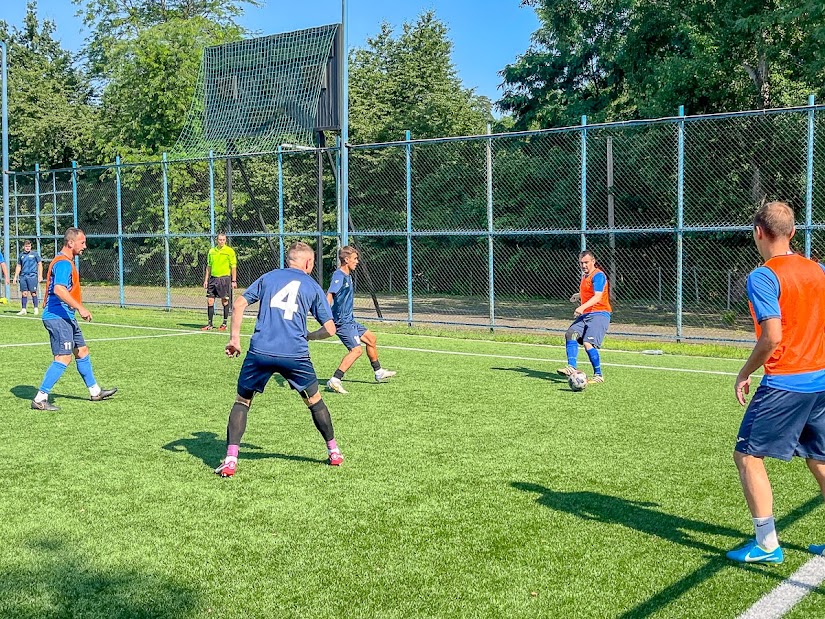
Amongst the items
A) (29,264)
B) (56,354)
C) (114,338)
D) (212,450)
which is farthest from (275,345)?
(29,264)

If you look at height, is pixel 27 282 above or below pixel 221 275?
below

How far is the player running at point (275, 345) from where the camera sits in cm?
646

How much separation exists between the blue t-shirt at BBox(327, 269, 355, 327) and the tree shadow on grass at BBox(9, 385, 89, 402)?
3.05 meters

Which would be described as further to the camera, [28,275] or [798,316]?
[28,275]

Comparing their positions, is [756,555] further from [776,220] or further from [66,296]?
[66,296]

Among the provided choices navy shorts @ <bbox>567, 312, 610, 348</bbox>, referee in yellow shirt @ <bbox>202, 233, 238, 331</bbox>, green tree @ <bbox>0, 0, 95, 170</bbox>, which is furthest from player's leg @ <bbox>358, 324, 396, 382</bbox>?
green tree @ <bbox>0, 0, 95, 170</bbox>

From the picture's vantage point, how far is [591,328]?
35.7 ft

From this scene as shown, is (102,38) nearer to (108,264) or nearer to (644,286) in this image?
(108,264)

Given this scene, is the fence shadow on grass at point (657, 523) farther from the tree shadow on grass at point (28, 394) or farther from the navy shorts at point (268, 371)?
the tree shadow on grass at point (28, 394)

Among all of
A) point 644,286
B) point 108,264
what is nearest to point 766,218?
point 644,286

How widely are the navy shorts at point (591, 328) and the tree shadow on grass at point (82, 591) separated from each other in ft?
24.2

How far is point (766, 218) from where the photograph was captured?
4.52 metres

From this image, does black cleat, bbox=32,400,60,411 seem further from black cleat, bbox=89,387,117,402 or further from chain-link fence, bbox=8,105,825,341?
chain-link fence, bbox=8,105,825,341

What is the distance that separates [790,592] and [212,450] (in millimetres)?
4793
